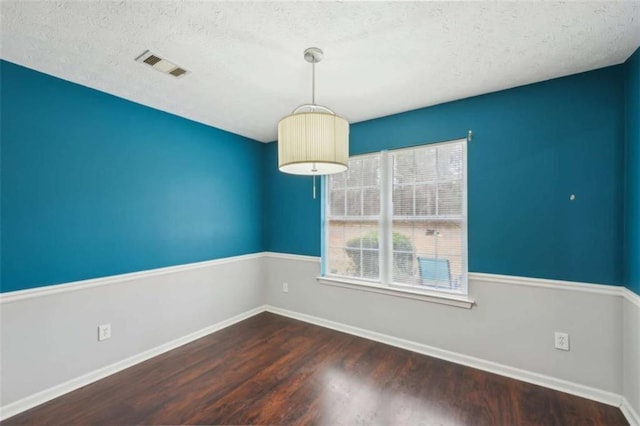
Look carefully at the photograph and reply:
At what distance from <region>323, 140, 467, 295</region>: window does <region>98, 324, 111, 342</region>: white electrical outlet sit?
7.73ft

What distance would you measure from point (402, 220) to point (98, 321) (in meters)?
3.13

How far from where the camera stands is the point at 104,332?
2.52 m

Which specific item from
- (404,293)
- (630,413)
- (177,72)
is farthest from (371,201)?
(630,413)

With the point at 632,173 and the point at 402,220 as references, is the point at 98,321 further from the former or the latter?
the point at 632,173

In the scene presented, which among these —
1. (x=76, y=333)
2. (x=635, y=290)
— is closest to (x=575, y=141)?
(x=635, y=290)

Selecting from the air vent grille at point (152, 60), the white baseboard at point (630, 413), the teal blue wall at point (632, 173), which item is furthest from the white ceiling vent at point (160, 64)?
the white baseboard at point (630, 413)

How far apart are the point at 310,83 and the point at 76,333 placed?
294cm

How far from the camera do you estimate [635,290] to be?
1.91 m

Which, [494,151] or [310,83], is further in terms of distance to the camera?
[494,151]

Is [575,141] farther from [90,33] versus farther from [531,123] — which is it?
[90,33]

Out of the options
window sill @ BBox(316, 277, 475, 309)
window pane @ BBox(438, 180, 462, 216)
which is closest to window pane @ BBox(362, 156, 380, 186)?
window pane @ BBox(438, 180, 462, 216)

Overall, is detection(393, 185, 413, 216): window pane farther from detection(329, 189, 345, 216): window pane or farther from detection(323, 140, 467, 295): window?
detection(329, 189, 345, 216): window pane

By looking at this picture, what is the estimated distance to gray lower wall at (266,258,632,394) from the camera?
215cm

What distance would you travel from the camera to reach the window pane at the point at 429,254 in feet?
9.18
